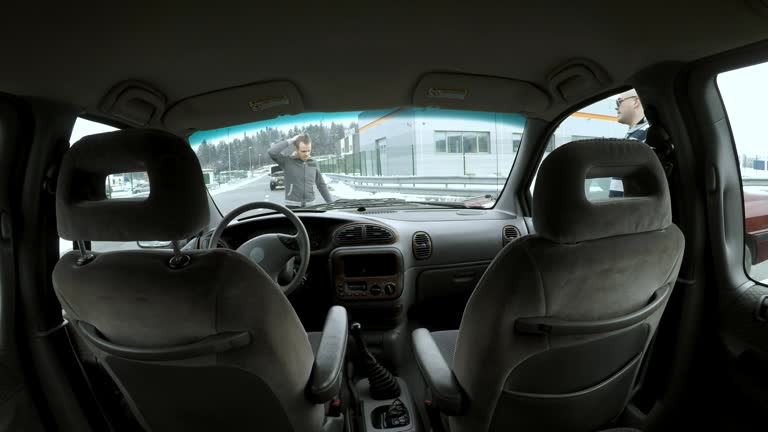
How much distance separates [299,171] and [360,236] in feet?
2.45

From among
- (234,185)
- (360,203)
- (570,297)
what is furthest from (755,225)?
(234,185)

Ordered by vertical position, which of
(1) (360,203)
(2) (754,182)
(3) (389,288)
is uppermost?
(2) (754,182)

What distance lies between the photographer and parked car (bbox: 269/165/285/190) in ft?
10.1

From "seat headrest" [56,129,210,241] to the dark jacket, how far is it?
1913 millimetres

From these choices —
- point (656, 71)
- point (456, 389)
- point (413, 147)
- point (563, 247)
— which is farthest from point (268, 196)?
point (656, 71)

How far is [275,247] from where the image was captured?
2176 millimetres

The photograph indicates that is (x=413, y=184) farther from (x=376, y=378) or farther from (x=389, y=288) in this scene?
(x=376, y=378)

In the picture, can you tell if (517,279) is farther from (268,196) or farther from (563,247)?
(268,196)

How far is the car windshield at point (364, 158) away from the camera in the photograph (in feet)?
10.0

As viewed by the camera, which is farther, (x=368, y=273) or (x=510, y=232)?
(x=510, y=232)

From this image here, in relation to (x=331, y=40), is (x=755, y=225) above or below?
below

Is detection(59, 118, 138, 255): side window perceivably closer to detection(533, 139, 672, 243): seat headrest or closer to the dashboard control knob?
detection(533, 139, 672, 243): seat headrest

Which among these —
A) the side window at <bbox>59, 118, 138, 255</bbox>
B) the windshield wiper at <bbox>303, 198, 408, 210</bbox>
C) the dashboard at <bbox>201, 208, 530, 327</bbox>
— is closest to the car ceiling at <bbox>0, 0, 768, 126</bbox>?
the side window at <bbox>59, 118, 138, 255</bbox>

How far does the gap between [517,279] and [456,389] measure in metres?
0.54
